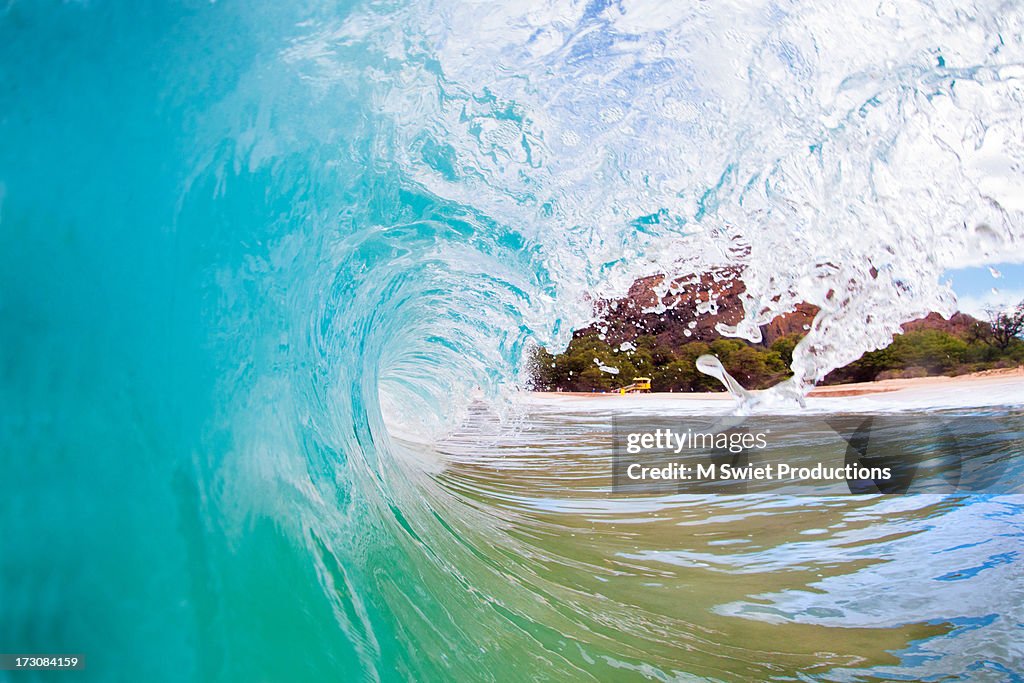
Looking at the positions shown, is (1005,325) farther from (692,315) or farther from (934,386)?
(692,315)

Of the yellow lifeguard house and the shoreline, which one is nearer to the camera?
the shoreline

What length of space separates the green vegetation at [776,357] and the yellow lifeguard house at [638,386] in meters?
0.04

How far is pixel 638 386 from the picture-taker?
5.20 metres

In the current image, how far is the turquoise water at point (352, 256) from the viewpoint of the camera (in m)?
2.43

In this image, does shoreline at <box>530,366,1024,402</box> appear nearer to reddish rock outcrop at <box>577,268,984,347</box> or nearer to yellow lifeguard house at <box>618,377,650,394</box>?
reddish rock outcrop at <box>577,268,984,347</box>

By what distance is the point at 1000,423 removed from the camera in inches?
171

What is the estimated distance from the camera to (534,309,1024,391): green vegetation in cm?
416

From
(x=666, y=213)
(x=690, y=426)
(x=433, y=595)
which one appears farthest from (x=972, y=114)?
(x=433, y=595)

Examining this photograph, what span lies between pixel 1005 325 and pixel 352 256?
376 centimetres

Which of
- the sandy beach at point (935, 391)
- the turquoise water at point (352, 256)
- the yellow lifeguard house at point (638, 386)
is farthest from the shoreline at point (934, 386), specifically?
the turquoise water at point (352, 256)
